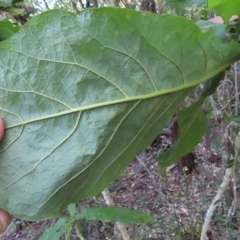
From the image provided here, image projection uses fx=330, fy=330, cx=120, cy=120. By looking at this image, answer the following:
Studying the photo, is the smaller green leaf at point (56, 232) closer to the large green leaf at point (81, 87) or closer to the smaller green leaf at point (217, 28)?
the large green leaf at point (81, 87)

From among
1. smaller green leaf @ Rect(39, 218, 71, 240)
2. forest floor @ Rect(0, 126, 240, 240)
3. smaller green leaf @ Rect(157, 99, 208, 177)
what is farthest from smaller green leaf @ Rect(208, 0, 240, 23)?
forest floor @ Rect(0, 126, 240, 240)

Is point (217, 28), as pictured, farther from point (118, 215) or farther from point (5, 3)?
point (118, 215)

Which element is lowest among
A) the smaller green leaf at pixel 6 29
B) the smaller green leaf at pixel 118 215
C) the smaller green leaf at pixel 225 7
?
the smaller green leaf at pixel 118 215

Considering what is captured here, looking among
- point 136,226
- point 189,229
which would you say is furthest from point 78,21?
point 136,226

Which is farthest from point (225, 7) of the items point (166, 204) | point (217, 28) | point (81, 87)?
point (166, 204)

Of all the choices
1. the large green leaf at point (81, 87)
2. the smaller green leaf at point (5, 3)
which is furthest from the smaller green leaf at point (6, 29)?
the smaller green leaf at point (5, 3)

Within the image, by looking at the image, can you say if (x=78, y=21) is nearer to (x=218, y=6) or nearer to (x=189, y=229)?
(x=218, y=6)
